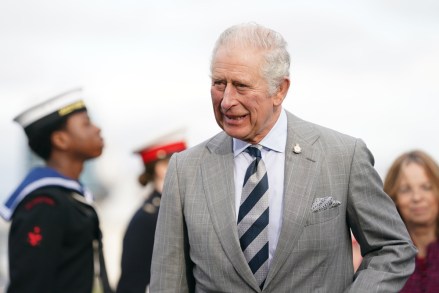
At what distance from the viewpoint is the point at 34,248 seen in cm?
541

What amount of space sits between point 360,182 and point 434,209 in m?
2.20

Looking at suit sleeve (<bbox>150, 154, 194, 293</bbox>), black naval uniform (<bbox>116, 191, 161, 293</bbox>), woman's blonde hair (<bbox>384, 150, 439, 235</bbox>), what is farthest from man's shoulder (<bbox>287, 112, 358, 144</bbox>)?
black naval uniform (<bbox>116, 191, 161, 293</bbox>)

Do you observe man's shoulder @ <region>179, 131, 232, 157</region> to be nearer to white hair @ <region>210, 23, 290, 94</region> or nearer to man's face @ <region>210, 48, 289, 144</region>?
man's face @ <region>210, 48, 289, 144</region>

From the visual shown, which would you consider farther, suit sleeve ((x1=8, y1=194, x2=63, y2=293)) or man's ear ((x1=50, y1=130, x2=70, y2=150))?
man's ear ((x1=50, y1=130, x2=70, y2=150))

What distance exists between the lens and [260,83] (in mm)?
4441

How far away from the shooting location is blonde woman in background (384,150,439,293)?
21.1ft

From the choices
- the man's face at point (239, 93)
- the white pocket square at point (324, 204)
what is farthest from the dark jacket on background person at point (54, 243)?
the white pocket square at point (324, 204)

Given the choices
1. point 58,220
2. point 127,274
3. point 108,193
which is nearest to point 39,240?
point 58,220

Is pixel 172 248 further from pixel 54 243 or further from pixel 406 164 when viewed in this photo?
pixel 406 164

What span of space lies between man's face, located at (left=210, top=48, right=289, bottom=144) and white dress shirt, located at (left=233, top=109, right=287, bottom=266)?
132mm

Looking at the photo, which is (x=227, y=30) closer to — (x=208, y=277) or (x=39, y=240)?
(x=208, y=277)

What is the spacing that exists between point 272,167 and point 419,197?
2218 millimetres

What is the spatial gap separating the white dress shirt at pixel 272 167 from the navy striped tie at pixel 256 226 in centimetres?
2

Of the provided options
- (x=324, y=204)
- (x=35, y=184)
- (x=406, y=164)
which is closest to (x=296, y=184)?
(x=324, y=204)
